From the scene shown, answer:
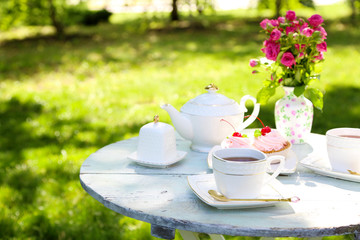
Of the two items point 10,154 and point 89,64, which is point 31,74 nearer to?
point 89,64

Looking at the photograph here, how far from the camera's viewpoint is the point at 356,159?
4.98 ft

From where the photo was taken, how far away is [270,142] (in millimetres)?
1607

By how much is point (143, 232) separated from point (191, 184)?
1367 mm

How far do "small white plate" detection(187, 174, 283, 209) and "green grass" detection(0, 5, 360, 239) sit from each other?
1.31 m

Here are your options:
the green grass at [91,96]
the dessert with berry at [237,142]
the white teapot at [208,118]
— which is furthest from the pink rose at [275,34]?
the green grass at [91,96]

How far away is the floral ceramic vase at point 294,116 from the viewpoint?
1.90m

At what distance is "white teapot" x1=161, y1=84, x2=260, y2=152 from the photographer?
1.75 m

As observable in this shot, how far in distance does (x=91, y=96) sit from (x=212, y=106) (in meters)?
3.92

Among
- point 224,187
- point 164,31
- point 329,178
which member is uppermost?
point 224,187

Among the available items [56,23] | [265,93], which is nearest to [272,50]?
[265,93]

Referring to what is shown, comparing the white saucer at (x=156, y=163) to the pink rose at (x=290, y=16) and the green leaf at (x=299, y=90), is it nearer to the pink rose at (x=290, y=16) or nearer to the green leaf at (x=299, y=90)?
the green leaf at (x=299, y=90)

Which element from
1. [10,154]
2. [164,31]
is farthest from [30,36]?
[10,154]

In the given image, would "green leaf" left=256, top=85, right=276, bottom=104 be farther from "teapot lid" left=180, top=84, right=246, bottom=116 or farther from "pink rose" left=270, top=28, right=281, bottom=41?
"pink rose" left=270, top=28, right=281, bottom=41

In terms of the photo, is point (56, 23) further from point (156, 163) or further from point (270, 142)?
point (270, 142)
